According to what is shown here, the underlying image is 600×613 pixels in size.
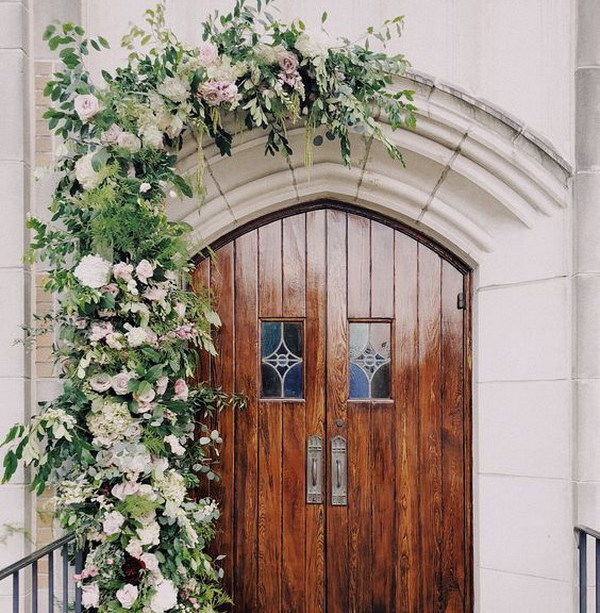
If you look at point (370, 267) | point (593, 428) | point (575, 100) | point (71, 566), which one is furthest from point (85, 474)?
point (575, 100)

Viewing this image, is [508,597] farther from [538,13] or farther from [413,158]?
[538,13]

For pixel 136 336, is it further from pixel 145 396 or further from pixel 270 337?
pixel 270 337

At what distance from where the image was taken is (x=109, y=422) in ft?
8.41

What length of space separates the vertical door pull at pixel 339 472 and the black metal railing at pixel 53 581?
1.14 meters

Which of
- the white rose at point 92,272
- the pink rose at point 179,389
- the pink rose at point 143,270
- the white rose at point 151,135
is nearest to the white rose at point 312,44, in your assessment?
the white rose at point 151,135

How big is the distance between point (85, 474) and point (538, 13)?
265 cm

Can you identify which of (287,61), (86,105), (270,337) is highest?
(287,61)

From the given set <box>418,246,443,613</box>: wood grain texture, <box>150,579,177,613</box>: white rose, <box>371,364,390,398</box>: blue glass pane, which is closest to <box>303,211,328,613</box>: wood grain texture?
<box>371,364,390,398</box>: blue glass pane

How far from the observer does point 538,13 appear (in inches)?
116

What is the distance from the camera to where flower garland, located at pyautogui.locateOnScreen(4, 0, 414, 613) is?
2557 millimetres

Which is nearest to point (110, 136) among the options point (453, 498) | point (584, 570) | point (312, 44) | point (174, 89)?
point (174, 89)

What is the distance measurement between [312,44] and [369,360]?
4.66 feet

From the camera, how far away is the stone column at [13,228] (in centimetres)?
275

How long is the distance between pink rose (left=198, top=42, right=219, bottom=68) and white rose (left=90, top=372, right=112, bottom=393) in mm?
1230
